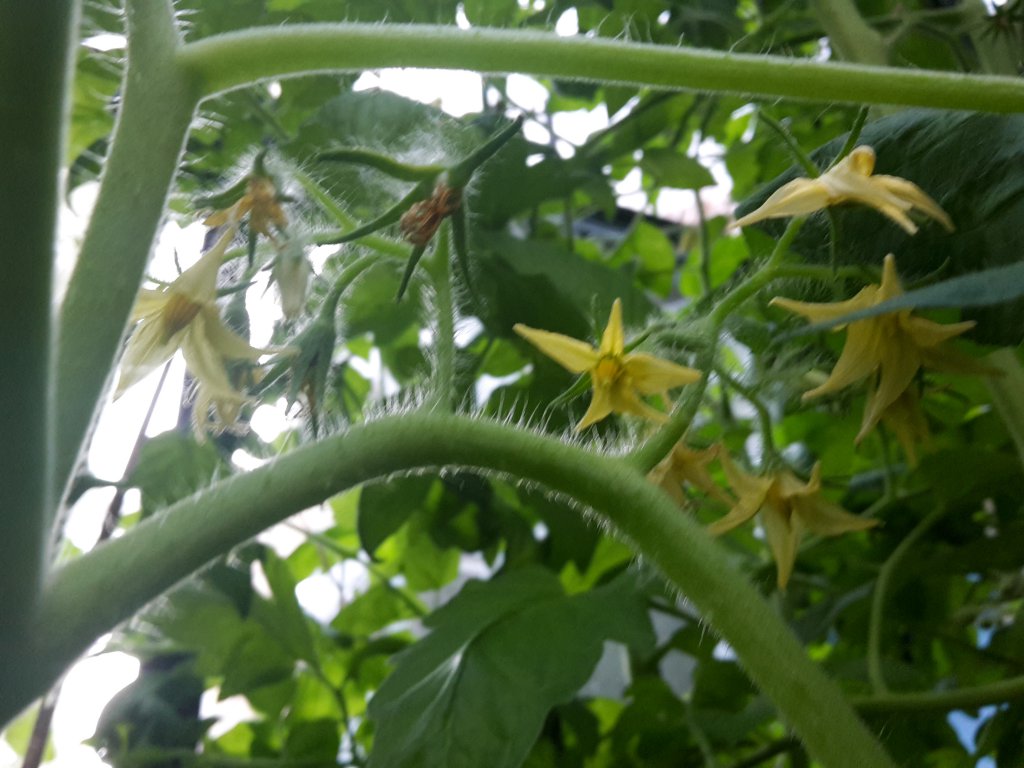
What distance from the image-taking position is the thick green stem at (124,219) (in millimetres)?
230

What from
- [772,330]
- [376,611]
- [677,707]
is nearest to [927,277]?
[772,330]

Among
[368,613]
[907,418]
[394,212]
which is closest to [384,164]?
[394,212]

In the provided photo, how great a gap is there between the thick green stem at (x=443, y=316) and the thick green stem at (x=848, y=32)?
0.80 ft

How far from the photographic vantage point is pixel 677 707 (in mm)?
589

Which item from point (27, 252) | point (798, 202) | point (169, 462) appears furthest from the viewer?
point (169, 462)

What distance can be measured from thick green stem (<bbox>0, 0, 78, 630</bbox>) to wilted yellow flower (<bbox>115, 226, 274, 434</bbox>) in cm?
11

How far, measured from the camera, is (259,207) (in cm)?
33

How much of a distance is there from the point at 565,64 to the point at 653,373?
11cm

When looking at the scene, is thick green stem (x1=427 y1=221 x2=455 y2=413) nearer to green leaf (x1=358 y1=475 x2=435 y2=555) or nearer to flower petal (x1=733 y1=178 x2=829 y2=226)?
flower petal (x1=733 y1=178 x2=829 y2=226)

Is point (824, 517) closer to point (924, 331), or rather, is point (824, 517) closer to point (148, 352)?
point (924, 331)

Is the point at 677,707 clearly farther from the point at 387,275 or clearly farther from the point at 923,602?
the point at 387,275

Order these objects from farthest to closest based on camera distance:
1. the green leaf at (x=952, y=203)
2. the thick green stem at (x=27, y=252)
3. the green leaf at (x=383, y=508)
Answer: the green leaf at (x=383, y=508) → the green leaf at (x=952, y=203) → the thick green stem at (x=27, y=252)

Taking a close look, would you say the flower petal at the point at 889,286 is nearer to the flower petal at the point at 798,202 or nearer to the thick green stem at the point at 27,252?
the flower petal at the point at 798,202

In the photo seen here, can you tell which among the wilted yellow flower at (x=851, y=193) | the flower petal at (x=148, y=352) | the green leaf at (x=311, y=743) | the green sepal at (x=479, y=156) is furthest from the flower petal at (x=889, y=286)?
the green leaf at (x=311, y=743)
